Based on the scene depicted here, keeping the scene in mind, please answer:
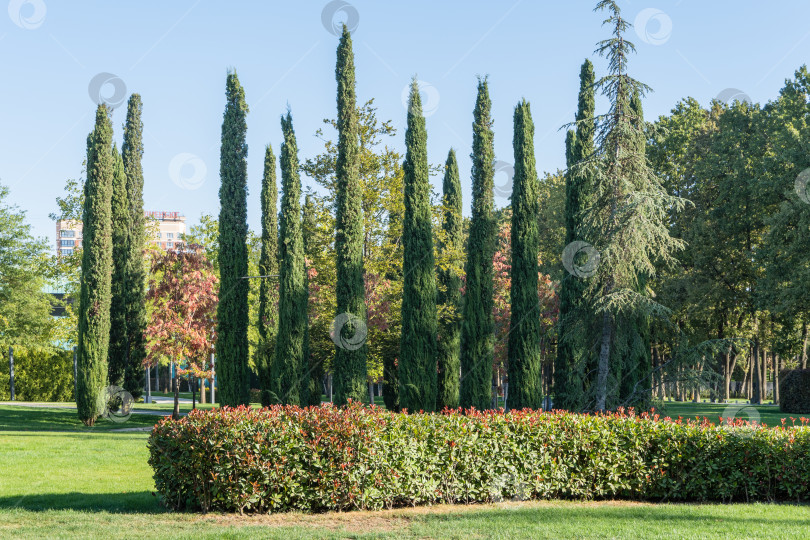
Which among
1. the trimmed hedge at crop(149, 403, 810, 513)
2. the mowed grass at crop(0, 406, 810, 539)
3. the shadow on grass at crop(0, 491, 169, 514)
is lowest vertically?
the shadow on grass at crop(0, 491, 169, 514)

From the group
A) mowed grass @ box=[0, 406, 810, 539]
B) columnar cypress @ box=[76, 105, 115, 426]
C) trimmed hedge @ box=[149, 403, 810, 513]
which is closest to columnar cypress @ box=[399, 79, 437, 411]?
columnar cypress @ box=[76, 105, 115, 426]

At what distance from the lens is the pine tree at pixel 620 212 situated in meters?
13.3

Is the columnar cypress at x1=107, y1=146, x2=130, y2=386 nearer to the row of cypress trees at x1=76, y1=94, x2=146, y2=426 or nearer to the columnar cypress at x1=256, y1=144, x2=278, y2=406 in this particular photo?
the row of cypress trees at x1=76, y1=94, x2=146, y2=426

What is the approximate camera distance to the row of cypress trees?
76.0 feet

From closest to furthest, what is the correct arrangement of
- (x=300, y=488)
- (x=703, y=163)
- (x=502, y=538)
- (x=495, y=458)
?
(x=502, y=538) → (x=300, y=488) → (x=495, y=458) → (x=703, y=163)

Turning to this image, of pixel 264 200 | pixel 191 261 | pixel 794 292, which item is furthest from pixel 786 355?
pixel 191 261

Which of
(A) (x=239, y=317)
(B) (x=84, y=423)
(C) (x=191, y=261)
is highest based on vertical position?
(C) (x=191, y=261)

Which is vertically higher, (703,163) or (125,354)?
(703,163)

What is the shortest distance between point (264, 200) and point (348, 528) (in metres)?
21.7

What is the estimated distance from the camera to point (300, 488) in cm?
814

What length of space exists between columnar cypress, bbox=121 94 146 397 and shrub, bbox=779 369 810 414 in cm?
2597

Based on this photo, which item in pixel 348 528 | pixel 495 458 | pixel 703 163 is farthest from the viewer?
pixel 703 163

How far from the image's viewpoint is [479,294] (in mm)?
24578

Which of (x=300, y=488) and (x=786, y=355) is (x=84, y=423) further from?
(x=786, y=355)
